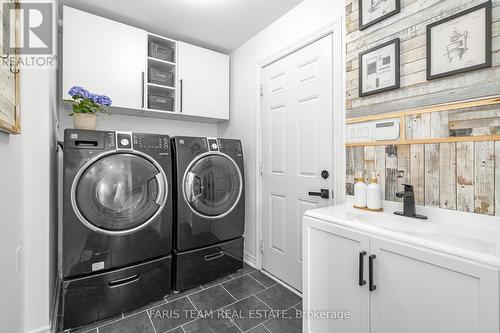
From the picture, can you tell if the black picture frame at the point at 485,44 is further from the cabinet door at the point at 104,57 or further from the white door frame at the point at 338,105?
the cabinet door at the point at 104,57

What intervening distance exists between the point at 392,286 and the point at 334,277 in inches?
11.6

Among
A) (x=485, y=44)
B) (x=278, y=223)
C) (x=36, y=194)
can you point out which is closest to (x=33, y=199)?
(x=36, y=194)

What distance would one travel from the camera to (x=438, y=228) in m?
1.10

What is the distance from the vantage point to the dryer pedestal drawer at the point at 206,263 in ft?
6.63

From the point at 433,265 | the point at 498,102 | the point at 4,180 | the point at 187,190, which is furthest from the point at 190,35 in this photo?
the point at 433,265

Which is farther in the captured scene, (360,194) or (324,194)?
(324,194)

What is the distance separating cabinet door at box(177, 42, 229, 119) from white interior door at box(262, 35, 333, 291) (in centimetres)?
62

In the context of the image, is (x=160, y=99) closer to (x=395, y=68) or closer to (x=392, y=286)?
(x=395, y=68)

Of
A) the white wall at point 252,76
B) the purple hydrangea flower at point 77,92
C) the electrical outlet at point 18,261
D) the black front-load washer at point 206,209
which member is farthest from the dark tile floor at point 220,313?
the purple hydrangea flower at point 77,92

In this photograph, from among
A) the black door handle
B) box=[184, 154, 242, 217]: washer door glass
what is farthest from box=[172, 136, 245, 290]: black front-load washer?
the black door handle

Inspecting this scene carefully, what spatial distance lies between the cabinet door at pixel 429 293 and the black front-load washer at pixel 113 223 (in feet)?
5.14

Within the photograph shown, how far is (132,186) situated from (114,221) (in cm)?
28

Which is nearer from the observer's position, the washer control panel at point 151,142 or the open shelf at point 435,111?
the open shelf at point 435,111

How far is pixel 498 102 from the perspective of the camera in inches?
41.2
